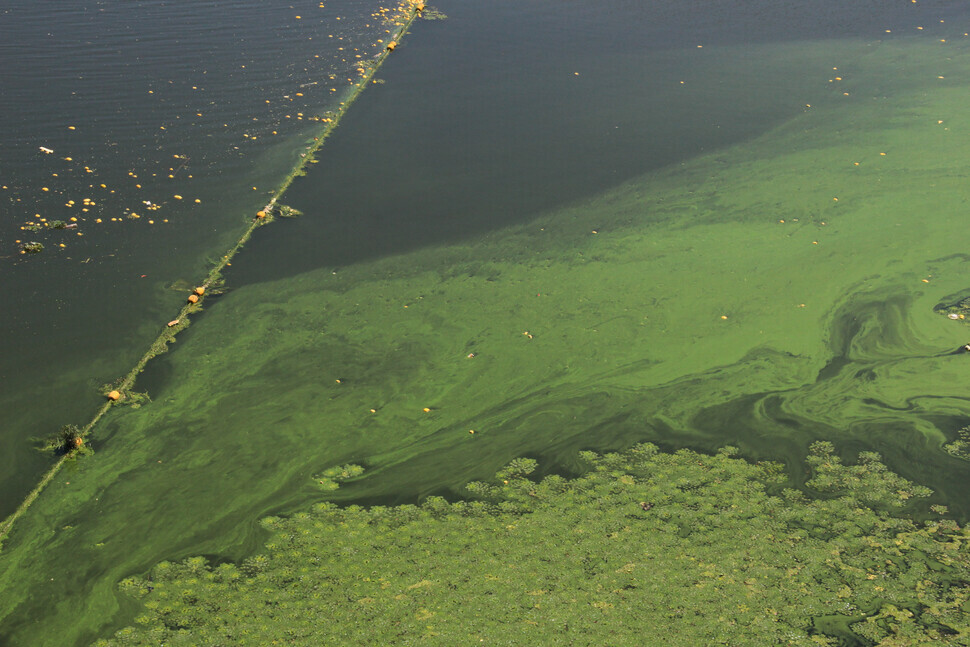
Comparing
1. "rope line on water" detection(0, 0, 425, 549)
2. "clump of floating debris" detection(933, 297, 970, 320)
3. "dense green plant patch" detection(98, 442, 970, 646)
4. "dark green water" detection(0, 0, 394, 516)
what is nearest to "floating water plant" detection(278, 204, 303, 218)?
"rope line on water" detection(0, 0, 425, 549)

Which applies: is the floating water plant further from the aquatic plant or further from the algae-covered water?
the aquatic plant

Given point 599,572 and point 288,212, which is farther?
point 288,212

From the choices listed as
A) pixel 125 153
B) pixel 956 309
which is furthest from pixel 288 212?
pixel 956 309

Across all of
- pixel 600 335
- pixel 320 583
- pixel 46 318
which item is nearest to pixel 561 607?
pixel 320 583

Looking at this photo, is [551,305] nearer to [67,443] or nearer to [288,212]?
[288,212]

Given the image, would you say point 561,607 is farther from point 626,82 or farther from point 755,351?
point 626,82

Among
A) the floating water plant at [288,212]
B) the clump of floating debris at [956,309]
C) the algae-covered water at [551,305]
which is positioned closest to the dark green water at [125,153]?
the floating water plant at [288,212]

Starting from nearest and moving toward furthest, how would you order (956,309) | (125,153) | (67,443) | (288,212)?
(67,443)
(956,309)
(288,212)
(125,153)

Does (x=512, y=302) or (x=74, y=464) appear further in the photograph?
(x=512, y=302)
